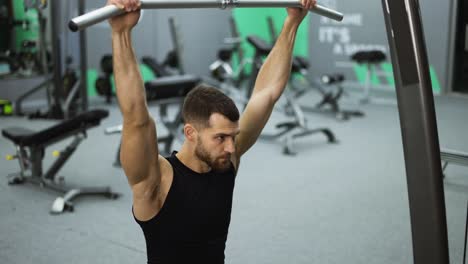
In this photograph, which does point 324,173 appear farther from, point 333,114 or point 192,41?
point 192,41

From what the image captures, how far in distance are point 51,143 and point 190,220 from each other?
251cm

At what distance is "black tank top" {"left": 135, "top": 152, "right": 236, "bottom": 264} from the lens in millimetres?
1653

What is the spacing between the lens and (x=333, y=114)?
7.02m

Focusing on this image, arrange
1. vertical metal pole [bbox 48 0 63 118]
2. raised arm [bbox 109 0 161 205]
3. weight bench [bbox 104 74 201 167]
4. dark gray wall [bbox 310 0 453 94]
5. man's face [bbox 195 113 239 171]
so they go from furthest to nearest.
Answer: dark gray wall [bbox 310 0 453 94] → vertical metal pole [bbox 48 0 63 118] → weight bench [bbox 104 74 201 167] → man's face [bbox 195 113 239 171] → raised arm [bbox 109 0 161 205]

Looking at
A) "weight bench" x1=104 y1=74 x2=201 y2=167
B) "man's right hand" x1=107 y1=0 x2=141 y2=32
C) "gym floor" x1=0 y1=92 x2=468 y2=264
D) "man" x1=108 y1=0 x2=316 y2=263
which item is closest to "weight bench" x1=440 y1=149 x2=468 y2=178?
"gym floor" x1=0 y1=92 x2=468 y2=264

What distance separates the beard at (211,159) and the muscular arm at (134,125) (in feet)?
0.45

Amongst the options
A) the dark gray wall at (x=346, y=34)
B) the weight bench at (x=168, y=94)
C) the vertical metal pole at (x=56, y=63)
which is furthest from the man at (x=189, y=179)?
the dark gray wall at (x=346, y=34)

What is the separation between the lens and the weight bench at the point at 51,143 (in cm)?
383

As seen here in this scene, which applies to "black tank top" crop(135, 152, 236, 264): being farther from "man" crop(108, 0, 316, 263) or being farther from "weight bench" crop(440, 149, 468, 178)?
"weight bench" crop(440, 149, 468, 178)

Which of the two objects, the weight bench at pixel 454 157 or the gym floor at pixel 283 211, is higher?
the weight bench at pixel 454 157

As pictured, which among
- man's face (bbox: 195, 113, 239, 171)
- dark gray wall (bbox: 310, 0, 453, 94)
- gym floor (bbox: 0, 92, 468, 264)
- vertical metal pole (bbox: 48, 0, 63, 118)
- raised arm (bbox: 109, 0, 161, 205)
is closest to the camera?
raised arm (bbox: 109, 0, 161, 205)

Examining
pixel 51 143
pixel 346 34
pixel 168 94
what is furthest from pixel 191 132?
pixel 346 34

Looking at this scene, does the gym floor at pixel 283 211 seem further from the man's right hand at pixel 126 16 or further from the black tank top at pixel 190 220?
the man's right hand at pixel 126 16

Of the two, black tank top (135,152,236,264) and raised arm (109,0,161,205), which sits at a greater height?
raised arm (109,0,161,205)
